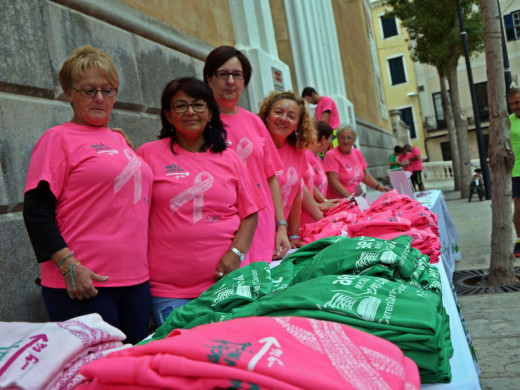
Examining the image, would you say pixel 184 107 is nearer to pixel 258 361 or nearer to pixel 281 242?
pixel 281 242

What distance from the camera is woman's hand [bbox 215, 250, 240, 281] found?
2838mm

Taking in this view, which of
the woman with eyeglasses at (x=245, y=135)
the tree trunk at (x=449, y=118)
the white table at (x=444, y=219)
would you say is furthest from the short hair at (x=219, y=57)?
the tree trunk at (x=449, y=118)

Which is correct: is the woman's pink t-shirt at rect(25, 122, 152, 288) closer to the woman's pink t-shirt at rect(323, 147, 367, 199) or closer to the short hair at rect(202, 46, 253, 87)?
the short hair at rect(202, 46, 253, 87)

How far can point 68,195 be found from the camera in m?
2.55

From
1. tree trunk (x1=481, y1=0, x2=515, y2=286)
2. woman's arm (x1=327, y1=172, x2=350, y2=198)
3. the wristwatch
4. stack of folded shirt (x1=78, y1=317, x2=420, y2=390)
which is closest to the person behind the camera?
stack of folded shirt (x1=78, y1=317, x2=420, y2=390)

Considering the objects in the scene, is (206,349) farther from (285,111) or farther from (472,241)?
(472,241)

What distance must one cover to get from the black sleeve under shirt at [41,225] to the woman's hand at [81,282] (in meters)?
0.11

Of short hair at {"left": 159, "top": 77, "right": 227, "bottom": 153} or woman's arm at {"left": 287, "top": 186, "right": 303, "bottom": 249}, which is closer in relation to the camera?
short hair at {"left": 159, "top": 77, "right": 227, "bottom": 153}

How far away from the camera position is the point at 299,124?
451 cm

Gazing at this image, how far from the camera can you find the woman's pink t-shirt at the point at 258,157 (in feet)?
12.0

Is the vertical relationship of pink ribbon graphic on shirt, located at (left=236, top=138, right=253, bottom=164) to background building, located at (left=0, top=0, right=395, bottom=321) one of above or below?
below

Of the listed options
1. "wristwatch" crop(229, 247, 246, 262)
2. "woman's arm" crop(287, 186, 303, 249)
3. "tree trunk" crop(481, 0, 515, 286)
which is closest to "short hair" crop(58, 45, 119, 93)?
"wristwatch" crop(229, 247, 246, 262)

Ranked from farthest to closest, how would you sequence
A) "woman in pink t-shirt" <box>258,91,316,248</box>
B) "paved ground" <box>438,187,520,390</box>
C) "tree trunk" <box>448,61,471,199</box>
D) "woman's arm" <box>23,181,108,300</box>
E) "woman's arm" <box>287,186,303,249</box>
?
1. "tree trunk" <box>448,61,471,199</box>
2. "woman's arm" <box>287,186,303,249</box>
3. "woman in pink t-shirt" <box>258,91,316,248</box>
4. "paved ground" <box>438,187,520,390</box>
5. "woman's arm" <box>23,181,108,300</box>

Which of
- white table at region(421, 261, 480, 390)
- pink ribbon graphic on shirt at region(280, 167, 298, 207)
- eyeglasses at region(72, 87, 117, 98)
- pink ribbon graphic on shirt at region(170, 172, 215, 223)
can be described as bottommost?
white table at region(421, 261, 480, 390)
